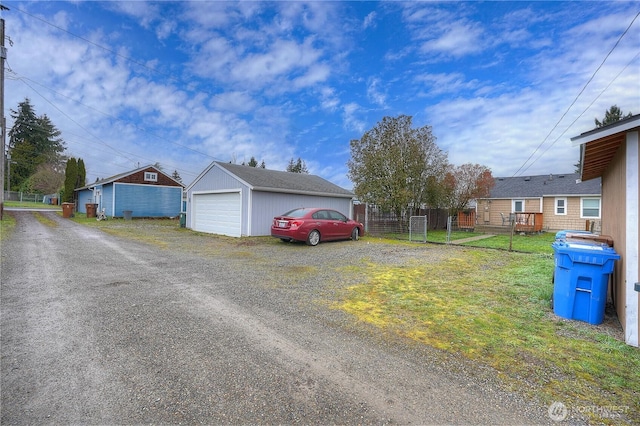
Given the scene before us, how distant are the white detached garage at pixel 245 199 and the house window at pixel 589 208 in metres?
15.0

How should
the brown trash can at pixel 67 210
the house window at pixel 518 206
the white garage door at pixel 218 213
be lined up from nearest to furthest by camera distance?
1. the white garage door at pixel 218 213
2. the house window at pixel 518 206
3. the brown trash can at pixel 67 210

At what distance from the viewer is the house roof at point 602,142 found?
3486mm

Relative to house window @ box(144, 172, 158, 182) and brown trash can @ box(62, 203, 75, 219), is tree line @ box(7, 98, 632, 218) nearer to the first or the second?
house window @ box(144, 172, 158, 182)

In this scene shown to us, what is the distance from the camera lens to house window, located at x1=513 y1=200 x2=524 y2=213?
2136cm

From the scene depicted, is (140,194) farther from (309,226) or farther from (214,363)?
(214,363)

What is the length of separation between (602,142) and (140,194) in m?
28.1

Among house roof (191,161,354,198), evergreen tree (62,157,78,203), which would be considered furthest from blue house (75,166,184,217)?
house roof (191,161,354,198)

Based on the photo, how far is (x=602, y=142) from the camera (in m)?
4.33

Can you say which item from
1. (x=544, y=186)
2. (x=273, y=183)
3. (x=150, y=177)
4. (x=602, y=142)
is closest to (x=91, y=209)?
(x=150, y=177)

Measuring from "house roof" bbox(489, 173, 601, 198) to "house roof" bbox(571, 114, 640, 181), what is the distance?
15.6 meters

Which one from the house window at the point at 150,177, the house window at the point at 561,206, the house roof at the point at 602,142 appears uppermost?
the house window at the point at 150,177

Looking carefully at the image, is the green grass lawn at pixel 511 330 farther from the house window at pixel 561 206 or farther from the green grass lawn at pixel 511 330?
the house window at pixel 561 206

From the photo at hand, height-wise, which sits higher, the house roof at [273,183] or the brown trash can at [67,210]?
the house roof at [273,183]

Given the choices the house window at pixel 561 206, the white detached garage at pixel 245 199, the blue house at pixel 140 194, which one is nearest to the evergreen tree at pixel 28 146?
the blue house at pixel 140 194
